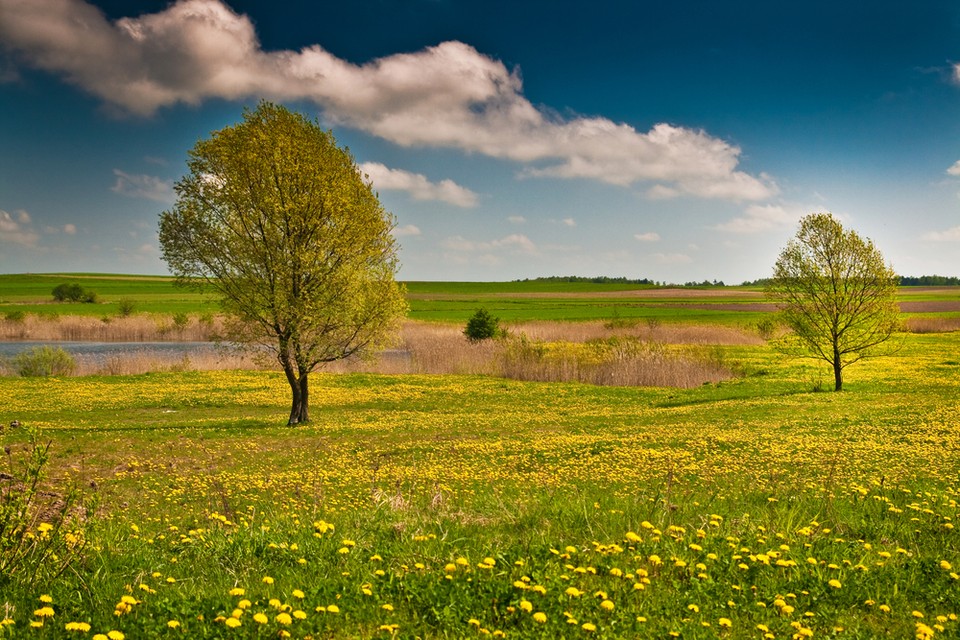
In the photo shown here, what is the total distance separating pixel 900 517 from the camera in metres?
8.67

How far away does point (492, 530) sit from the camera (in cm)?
777

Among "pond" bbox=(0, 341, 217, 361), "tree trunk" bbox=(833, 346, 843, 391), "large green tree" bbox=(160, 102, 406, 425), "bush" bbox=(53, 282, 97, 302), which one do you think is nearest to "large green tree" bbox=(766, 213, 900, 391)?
"tree trunk" bbox=(833, 346, 843, 391)

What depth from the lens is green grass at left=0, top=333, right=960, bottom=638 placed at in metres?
5.33

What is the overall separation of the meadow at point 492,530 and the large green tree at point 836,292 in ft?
32.2

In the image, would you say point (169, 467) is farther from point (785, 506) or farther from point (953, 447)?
point (953, 447)

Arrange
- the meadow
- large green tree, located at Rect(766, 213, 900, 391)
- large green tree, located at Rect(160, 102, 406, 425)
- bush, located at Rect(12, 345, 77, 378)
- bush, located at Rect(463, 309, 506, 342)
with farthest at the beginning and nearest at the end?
bush, located at Rect(463, 309, 506, 342)
bush, located at Rect(12, 345, 77, 378)
large green tree, located at Rect(766, 213, 900, 391)
large green tree, located at Rect(160, 102, 406, 425)
the meadow

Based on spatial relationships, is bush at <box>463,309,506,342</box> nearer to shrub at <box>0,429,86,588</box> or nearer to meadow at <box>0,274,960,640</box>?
meadow at <box>0,274,960,640</box>

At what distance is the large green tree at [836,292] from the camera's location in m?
33.2

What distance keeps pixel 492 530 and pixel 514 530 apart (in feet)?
1.04

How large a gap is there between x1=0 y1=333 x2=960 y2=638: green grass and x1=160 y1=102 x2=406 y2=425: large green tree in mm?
4479

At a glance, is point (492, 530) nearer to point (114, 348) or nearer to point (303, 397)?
point (303, 397)

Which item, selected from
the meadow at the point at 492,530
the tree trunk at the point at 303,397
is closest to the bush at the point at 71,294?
the meadow at the point at 492,530

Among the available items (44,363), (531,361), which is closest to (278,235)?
(531,361)

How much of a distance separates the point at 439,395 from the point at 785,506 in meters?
27.0
